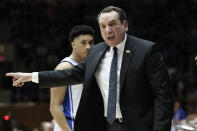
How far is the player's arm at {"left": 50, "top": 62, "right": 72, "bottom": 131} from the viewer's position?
3.75 meters

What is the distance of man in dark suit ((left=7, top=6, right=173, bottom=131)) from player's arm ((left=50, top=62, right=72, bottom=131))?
603 millimetres

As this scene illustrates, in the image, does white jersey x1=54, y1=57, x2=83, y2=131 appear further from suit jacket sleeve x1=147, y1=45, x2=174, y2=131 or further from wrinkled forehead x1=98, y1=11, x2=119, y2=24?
suit jacket sleeve x1=147, y1=45, x2=174, y2=131

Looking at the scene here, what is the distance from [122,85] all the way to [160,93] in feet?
0.89

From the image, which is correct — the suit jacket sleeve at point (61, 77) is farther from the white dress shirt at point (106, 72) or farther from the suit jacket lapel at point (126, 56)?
the suit jacket lapel at point (126, 56)

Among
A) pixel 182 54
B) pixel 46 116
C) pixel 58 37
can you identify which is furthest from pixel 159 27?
pixel 46 116

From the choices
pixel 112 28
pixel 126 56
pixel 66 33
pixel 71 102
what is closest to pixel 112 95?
pixel 126 56

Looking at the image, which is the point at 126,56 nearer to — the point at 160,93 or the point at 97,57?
the point at 97,57

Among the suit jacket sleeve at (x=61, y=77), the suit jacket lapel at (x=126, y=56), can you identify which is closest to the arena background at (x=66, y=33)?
the suit jacket sleeve at (x=61, y=77)

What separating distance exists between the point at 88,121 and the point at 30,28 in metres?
13.0

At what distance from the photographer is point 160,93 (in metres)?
2.82

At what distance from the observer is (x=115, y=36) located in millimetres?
2998

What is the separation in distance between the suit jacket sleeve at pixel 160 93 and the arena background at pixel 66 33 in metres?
9.63

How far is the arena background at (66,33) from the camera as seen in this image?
13219mm

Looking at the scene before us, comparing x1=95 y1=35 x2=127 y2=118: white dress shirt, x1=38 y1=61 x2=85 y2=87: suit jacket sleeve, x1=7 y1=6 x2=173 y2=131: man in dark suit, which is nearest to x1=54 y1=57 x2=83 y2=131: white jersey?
x1=38 y1=61 x2=85 y2=87: suit jacket sleeve
